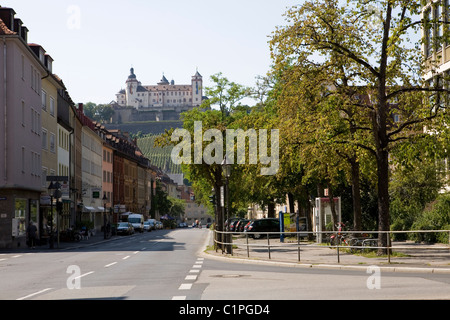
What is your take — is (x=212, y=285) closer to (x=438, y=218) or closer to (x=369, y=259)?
(x=369, y=259)

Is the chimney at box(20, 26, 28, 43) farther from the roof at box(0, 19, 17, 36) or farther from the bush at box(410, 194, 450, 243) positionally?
the bush at box(410, 194, 450, 243)

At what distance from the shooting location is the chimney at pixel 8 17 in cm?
4859

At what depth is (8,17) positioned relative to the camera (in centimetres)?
4884

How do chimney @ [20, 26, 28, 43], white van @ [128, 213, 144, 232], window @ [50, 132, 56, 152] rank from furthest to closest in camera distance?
white van @ [128, 213, 144, 232] < window @ [50, 132, 56, 152] < chimney @ [20, 26, 28, 43]

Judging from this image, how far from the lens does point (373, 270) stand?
21094mm

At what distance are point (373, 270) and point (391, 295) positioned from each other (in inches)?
314

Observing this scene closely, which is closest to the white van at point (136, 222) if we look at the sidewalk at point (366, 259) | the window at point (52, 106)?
the window at point (52, 106)

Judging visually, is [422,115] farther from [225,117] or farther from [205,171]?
[225,117]

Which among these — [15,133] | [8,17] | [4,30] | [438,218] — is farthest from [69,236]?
[438,218]

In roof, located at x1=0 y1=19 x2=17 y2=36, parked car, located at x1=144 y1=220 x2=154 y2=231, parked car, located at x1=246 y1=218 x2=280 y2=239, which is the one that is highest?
roof, located at x1=0 y1=19 x2=17 y2=36

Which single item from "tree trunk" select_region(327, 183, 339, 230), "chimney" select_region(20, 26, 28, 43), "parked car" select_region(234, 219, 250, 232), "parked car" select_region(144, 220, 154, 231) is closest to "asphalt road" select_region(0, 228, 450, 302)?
"tree trunk" select_region(327, 183, 339, 230)

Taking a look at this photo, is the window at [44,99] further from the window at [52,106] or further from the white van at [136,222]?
the white van at [136,222]

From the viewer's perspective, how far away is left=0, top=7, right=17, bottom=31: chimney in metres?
48.6
